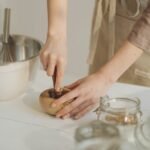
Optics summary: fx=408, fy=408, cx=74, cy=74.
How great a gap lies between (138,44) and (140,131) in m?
0.25

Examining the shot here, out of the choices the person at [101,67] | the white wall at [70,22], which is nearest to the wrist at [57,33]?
the person at [101,67]

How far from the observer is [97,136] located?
752mm

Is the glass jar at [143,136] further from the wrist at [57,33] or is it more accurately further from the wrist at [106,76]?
the wrist at [57,33]

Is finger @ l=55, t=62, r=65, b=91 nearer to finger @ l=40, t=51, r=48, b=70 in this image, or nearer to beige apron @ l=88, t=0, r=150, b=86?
finger @ l=40, t=51, r=48, b=70

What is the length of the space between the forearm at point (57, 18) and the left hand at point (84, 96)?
0.14 m

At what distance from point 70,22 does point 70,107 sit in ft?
3.53

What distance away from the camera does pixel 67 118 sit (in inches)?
34.9

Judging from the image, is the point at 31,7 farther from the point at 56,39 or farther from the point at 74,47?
the point at 56,39

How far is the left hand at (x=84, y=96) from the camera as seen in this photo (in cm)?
88

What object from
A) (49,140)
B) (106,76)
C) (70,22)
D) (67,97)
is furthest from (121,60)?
(70,22)

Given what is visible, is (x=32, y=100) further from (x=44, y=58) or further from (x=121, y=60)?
(x=121, y=60)

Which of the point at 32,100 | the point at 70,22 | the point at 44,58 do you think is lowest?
the point at 70,22

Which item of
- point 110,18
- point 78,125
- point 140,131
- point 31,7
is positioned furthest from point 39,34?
point 140,131

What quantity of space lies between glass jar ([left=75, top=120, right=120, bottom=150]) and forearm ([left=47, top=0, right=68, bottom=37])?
0.27 m
